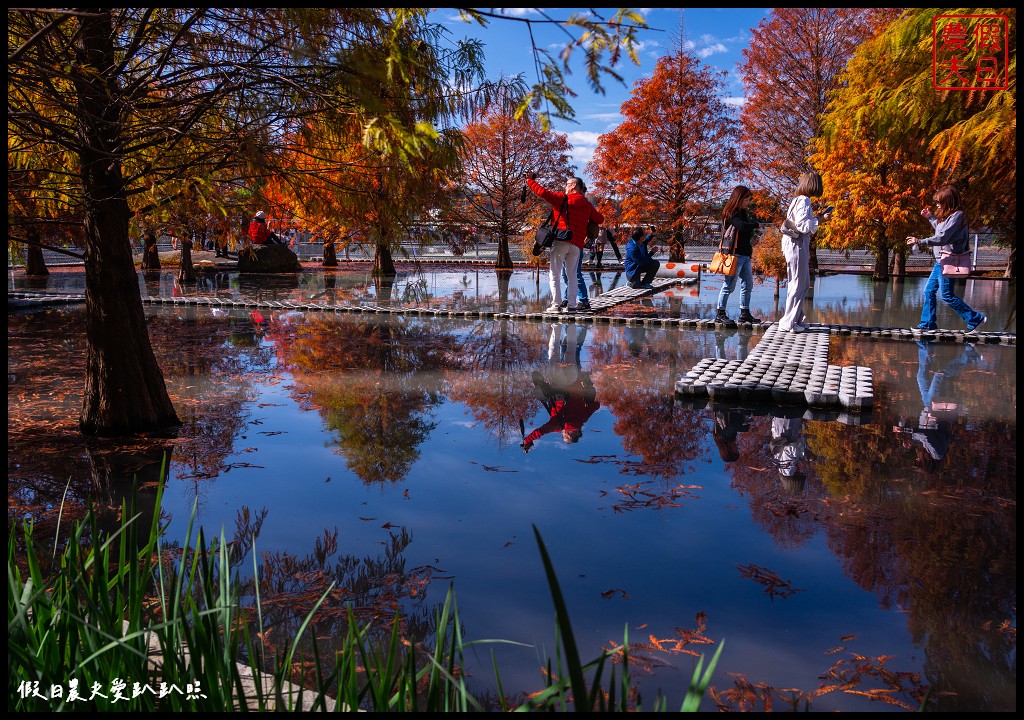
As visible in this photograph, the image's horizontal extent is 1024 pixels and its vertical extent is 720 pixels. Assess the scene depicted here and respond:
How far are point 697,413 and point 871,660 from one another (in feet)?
14.6

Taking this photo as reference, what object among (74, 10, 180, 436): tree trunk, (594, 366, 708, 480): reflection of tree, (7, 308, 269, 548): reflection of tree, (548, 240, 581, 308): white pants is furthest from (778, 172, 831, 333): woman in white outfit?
(74, 10, 180, 436): tree trunk

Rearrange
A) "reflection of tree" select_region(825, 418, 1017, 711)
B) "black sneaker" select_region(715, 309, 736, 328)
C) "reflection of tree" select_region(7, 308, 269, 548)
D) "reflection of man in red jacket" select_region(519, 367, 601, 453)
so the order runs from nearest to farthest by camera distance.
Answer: "reflection of tree" select_region(825, 418, 1017, 711), "reflection of tree" select_region(7, 308, 269, 548), "reflection of man in red jacket" select_region(519, 367, 601, 453), "black sneaker" select_region(715, 309, 736, 328)

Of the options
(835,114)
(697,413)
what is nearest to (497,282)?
(835,114)

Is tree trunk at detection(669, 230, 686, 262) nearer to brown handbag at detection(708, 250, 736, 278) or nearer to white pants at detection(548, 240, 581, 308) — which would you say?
white pants at detection(548, 240, 581, 308)

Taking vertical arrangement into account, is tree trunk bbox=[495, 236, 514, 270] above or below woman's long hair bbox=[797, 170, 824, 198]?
below

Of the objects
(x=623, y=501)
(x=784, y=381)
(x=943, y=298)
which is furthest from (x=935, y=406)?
(x=943, y=298)

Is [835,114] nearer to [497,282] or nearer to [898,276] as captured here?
[898,276]

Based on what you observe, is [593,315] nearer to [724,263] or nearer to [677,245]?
[724,263]

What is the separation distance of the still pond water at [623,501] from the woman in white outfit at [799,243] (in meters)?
1.44

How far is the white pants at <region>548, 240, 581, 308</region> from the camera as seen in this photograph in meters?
14.2

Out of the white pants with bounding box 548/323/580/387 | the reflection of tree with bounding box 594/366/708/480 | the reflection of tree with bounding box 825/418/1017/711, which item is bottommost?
the reflection of tree with bounding box 825/418/1017/711

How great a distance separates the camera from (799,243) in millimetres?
11930

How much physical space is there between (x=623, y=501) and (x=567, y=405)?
2.91 m

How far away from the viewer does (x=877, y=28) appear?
24.1 meters
